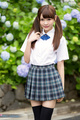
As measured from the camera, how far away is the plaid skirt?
281 centimetres

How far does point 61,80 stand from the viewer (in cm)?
292

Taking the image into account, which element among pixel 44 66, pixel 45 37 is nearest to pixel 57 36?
pixel 45 37

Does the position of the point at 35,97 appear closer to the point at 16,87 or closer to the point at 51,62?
the point at 51,62

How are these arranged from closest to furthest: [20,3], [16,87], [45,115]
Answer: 1. [45,115]
2. [16,87]
3. [20,3]

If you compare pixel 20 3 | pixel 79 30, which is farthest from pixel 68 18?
A: pixel 20 3

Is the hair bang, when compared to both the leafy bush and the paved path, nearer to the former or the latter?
the leafy bush

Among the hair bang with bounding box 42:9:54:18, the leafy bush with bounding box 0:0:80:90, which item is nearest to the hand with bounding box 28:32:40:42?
the hair bang with bounding box 42:9:54:18

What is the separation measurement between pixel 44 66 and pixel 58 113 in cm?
201

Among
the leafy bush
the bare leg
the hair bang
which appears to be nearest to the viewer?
the hair bang

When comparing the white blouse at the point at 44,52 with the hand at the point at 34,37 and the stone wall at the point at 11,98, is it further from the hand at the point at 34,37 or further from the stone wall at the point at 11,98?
the stone wall at the point at 11,98

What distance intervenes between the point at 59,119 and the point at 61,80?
1597 millimetres

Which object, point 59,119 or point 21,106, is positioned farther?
point 21,106

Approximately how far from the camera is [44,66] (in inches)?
112

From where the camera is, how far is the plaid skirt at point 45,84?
281cm
